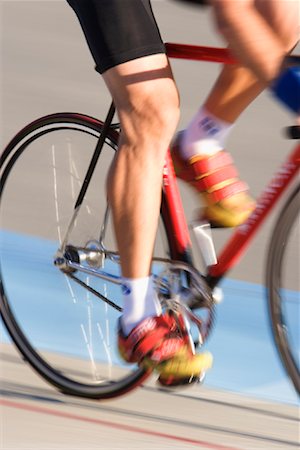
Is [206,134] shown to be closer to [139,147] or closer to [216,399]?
[139,147]

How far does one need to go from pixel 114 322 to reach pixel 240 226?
69cm

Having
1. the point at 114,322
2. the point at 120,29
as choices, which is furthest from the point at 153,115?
the point at 114,322

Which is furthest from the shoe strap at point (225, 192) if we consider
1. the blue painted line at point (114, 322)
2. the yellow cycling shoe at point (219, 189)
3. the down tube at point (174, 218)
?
the blue painted line at point (114, 322)

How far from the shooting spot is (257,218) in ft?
12.4

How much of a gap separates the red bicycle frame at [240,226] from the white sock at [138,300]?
176 millimetres

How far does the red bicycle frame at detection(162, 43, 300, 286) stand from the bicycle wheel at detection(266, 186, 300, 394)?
0.33 feet

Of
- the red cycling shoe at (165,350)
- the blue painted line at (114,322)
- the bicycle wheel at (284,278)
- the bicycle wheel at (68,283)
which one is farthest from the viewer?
the blue painted line at (114,322)

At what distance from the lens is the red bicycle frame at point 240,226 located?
12.1 ft

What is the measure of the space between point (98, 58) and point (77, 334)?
1.17 meters

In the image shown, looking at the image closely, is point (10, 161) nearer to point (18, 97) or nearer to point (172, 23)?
point (18, 97)

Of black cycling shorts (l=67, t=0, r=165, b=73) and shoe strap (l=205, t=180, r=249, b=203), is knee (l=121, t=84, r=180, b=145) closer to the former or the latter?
black cycling shorts (l=67, t=0, r=165, b=73)

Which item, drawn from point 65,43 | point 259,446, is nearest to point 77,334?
point 259,446

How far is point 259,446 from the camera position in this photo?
383 cm

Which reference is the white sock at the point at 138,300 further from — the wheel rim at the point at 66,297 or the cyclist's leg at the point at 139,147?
the wheel rim at the point at 66,297
